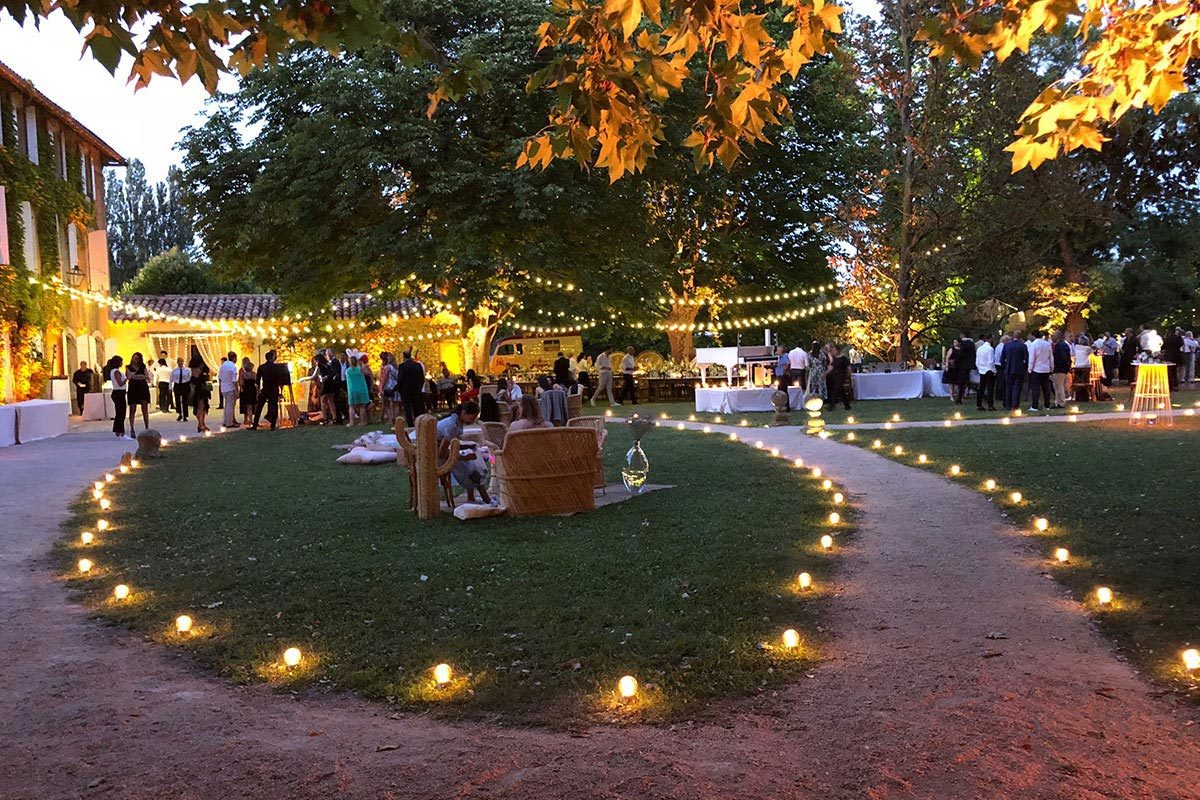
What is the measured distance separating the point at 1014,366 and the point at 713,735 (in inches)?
714

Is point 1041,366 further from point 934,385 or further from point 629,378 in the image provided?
point 629,378

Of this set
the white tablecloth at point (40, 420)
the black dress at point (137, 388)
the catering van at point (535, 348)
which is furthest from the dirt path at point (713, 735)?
the catering van at point (535, 348)

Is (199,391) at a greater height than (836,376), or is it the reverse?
(199,391)

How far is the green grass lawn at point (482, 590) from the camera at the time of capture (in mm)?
4707

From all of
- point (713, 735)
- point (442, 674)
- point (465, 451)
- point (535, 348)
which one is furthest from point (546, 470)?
point (535, 348)

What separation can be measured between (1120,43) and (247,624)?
4965 millimetres

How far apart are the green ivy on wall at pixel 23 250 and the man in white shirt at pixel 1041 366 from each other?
66.1 feet

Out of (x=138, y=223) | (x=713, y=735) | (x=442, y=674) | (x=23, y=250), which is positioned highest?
(x=138, y=223)

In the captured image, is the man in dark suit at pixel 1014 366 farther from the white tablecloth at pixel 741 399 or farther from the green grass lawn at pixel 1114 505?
the green grass lawn at pixel 1114 505

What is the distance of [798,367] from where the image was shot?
23.0 meters

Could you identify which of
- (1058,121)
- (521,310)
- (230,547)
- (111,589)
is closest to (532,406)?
(230,547)

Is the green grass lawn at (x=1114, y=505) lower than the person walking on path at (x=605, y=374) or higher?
lower

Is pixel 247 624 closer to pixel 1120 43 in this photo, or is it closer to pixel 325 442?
pixel 1120 43

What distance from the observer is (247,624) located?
5.70 metres
